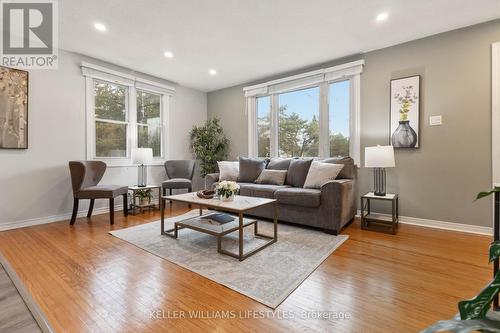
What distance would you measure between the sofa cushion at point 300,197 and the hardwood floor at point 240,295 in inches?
24.6

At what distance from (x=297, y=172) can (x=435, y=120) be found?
192cm

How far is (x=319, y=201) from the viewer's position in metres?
2.87

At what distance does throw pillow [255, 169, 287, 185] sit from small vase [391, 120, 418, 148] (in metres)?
1.64

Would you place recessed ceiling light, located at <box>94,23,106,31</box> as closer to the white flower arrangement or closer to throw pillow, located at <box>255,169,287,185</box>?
the white flower arrangement

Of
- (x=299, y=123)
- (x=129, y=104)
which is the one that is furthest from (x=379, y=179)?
(x=129, y=104)

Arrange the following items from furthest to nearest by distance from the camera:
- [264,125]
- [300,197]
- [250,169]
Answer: [264,125], [250,169], [300,197]

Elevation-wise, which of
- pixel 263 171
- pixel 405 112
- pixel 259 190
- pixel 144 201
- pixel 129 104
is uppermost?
pixel 129 104

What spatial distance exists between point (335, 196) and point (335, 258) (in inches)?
31.0

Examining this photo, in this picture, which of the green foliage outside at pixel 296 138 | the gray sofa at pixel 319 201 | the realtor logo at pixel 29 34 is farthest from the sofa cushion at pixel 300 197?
the realtor logo at pixel 29 34

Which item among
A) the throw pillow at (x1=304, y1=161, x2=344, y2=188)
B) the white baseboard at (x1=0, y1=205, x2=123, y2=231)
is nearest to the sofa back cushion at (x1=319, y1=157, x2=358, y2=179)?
the throw pillow at (x1=304, y1=161, x2=344, y2=188)

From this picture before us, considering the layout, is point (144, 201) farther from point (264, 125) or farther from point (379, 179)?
point (379, 179)

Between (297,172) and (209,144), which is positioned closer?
(297,172)

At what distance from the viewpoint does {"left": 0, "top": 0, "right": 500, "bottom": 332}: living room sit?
159 cm

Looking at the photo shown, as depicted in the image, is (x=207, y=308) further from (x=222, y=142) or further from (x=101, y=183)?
(x=222, y=142)
